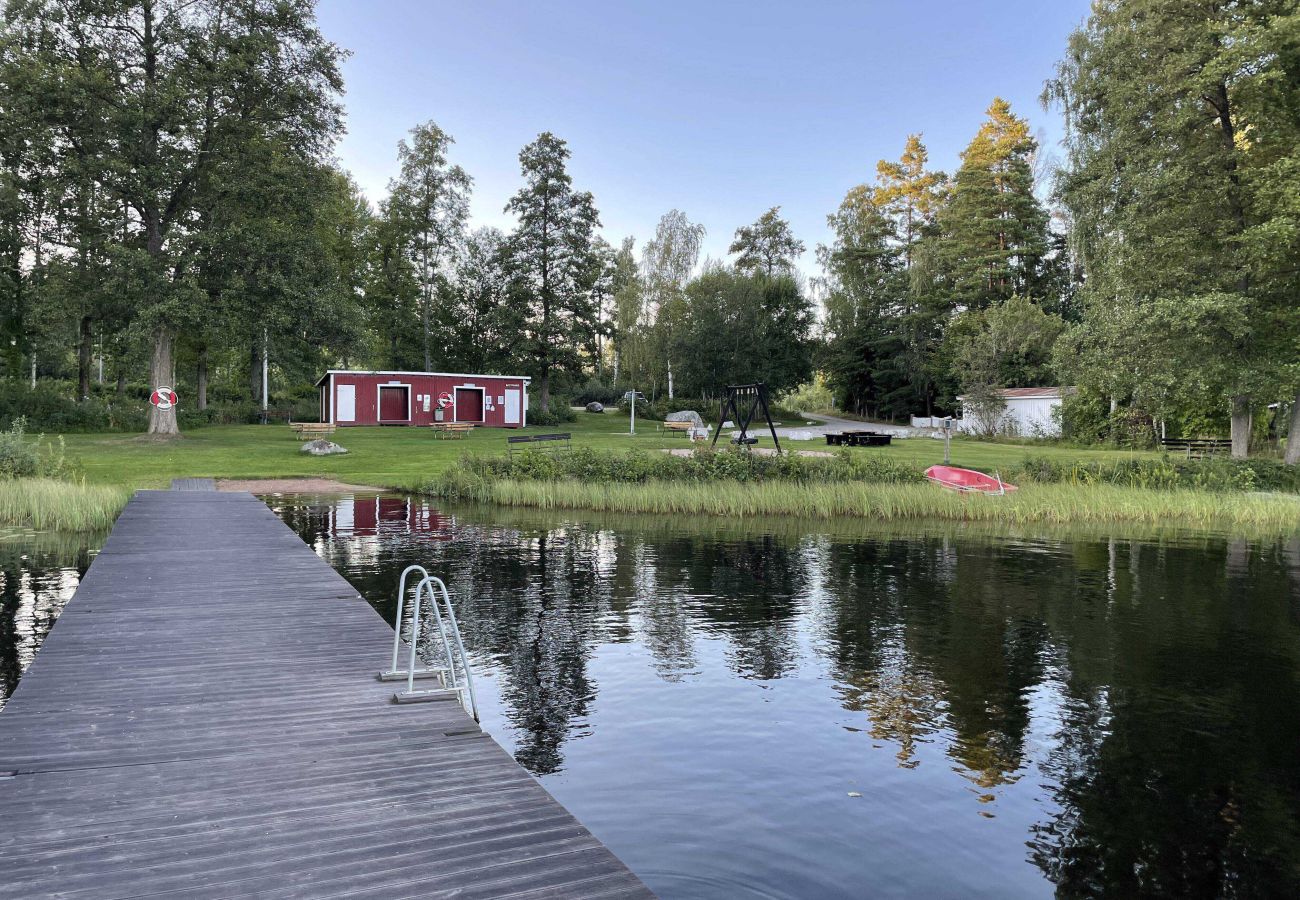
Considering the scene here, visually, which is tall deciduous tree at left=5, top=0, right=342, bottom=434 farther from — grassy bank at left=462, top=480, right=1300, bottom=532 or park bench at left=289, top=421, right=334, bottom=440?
grassy bank at left=462, top=480, right=1300, bottom=532

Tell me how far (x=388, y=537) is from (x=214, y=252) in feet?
72.5

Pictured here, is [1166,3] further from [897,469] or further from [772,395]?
[772,395]

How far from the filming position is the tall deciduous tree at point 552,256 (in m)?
54.2

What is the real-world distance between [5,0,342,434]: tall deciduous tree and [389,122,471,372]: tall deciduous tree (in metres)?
22.9

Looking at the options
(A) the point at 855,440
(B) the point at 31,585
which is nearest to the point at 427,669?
(B) the point at 31,585

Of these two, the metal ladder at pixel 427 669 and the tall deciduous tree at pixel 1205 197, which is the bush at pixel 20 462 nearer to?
the metal ladder at pixel 427 669

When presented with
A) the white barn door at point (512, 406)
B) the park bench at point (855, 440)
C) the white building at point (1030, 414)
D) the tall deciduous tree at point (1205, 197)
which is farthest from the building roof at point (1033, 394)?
the white barn door at point (512, 406)

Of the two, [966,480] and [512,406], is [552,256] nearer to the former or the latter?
[512,406]

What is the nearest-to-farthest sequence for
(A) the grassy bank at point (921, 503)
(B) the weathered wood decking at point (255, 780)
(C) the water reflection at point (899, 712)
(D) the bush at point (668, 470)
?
(B) the weathered wood decking at point (255, 780)
(C) the water reflection at point (899, 712)
(A) the grassy bank at point (921, 503)
(D) the bush at point (668, 470)

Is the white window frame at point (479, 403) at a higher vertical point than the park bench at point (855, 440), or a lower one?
higher

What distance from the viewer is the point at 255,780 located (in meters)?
4.61

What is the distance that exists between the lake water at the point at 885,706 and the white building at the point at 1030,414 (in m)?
28.0

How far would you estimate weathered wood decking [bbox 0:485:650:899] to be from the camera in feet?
11.8

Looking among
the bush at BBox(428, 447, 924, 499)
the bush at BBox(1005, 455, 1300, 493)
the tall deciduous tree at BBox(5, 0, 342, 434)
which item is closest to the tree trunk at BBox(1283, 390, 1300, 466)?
the bush at BBox(1005, 455, 1300, 493)
